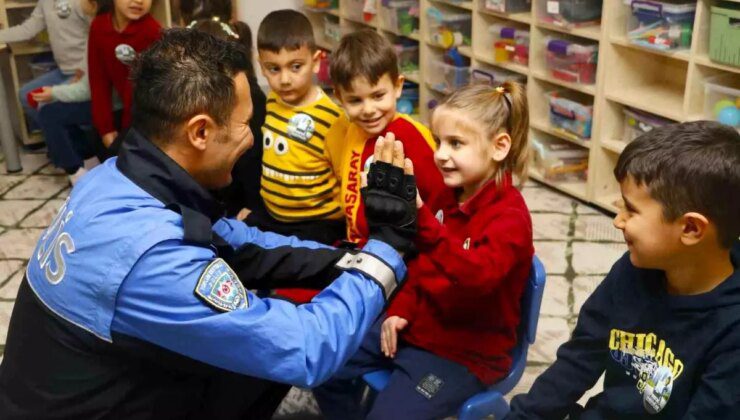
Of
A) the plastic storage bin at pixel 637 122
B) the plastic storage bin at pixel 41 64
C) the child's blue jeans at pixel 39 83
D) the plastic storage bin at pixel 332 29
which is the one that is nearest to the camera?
the plastic storage bin at pixel 637 122

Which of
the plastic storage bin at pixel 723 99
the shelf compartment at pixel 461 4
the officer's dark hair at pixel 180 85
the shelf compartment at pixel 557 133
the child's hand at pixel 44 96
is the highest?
the officer's dark hair at pixel 180 85

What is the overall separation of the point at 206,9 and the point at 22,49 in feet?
4.93

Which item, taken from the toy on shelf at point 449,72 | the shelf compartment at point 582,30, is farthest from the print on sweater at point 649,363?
the toy on shelf at point 449,72

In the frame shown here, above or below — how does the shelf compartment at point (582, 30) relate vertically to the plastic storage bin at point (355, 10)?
above

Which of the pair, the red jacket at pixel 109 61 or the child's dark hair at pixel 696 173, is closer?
the child's dark hair at pixel 696 173

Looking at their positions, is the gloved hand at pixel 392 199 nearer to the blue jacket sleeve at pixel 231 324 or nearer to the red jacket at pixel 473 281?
the red jacket at pixel 473 281

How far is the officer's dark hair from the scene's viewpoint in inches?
58.0

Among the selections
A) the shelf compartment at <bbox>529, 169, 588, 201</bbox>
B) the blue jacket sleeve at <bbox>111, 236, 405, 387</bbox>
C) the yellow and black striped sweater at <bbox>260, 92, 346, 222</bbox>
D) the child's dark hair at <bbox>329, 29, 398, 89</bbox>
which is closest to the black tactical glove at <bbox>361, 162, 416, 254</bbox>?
the blue jacket sleeve at <bbox>111, 236, 405, 387</bbox>

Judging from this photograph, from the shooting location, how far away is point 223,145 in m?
1.54

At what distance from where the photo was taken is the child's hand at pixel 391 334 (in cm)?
180

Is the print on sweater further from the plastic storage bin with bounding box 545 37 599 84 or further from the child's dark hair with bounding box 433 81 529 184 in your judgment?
the plastic storage bin with bounding box 545 37 599 84

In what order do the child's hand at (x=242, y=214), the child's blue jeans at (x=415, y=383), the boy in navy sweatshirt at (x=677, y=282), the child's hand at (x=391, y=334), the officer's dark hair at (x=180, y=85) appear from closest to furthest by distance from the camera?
the boy in navy sweatshirt at (x=677, y=282)
the officer's dark hair at (x=180, y=85)
the child's blue jeans at (x=415, y=383)
the child's hand at (x=391, y=334)
the child's hand at (x=242, y=214)

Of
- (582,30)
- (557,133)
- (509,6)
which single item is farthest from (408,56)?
(582,30)

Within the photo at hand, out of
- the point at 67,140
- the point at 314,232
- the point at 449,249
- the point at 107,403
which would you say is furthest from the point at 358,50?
the point at 67,140
